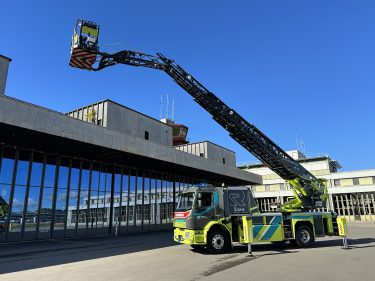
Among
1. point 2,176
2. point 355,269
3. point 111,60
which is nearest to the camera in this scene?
point 355,269

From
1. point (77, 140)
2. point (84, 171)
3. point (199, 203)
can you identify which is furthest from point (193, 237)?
point (84, 171)

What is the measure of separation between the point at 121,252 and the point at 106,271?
4353 millimetres

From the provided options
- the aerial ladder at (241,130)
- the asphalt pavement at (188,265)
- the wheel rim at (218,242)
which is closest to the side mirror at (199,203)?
the wheel rim at (218,242)

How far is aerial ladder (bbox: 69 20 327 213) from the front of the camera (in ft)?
49.2

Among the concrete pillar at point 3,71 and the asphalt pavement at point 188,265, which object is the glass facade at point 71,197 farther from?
the asphalt pavement at point 188,265

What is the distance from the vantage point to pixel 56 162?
66.6 feet

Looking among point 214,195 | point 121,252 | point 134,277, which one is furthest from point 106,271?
point 214,195

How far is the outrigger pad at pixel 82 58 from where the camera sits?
538 inches

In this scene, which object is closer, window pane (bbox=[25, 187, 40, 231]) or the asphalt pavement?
the asphalt pavement

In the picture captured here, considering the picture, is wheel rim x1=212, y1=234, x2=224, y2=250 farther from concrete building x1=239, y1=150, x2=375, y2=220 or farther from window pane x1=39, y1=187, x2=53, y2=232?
concrete building x1=239, y1=150, x2=375, y2=220

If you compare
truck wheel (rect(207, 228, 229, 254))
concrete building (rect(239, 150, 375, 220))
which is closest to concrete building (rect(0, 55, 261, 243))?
truck wheel (rect(207, 228, 229, 254))

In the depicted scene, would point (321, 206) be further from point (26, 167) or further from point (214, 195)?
point (26, 167)

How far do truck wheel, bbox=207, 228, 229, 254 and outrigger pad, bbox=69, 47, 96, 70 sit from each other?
29.1 feet

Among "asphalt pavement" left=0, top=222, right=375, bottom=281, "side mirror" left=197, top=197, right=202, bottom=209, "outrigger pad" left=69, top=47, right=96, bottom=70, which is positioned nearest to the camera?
"asphalt pavement" left=0, top=222, right=375, bottom=281
